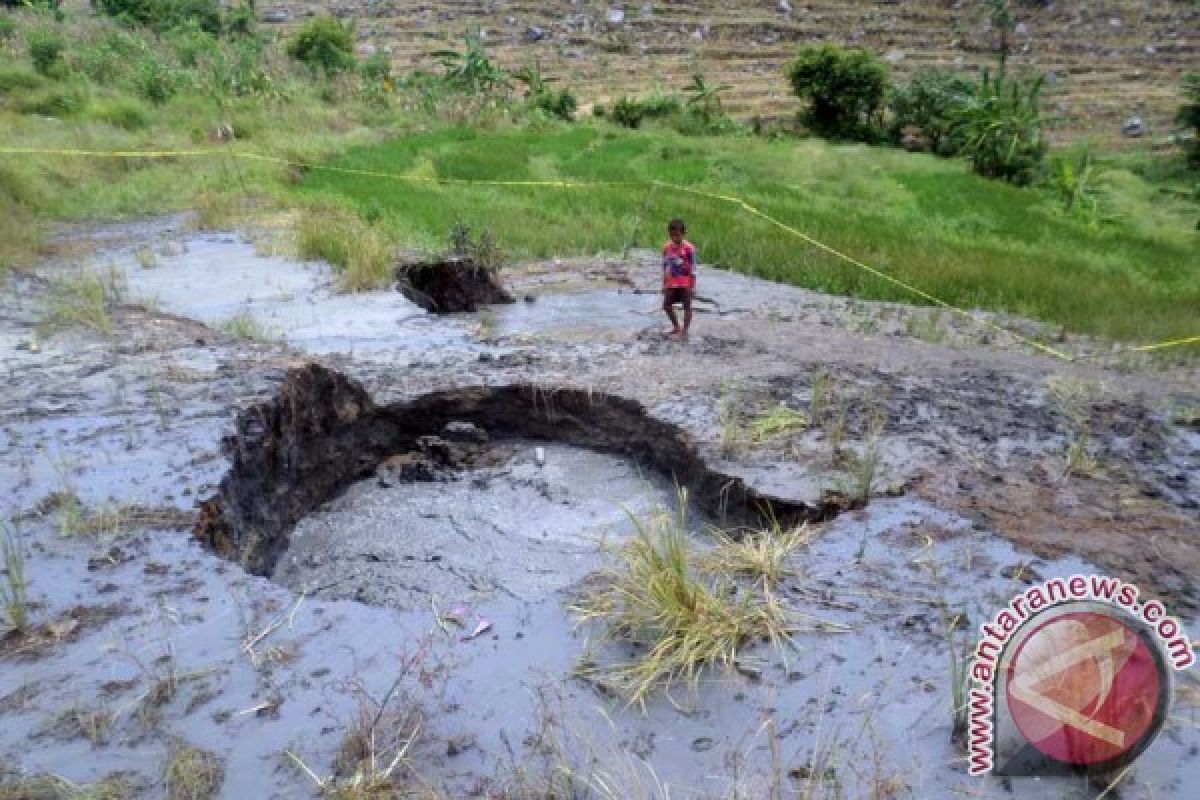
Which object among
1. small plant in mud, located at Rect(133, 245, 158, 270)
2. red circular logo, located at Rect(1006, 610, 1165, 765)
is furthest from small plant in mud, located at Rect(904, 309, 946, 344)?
small plant in mud, located at Rect(133, 245, 158, 270)

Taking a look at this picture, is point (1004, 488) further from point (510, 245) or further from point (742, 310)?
point (510, 245)

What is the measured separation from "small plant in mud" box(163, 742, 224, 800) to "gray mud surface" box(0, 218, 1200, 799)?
1.3 inches

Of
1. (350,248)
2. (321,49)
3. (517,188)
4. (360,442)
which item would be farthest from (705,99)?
(360,442)

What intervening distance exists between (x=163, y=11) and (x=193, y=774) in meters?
27.0

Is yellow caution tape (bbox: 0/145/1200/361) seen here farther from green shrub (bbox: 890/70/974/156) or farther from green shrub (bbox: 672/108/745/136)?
green shrub (bbox: 890/70/974/156)

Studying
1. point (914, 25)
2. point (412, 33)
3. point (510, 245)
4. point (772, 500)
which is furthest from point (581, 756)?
point (914, 25)

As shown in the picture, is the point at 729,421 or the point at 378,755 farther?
the point at 729,421

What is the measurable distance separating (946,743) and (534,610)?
141cm

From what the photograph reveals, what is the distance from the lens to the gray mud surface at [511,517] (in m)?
2.74

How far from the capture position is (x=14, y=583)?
129 inches

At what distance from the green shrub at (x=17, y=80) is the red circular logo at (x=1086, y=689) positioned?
1811 cm

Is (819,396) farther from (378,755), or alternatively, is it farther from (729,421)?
(378,755)

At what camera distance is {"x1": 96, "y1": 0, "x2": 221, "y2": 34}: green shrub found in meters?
24.8

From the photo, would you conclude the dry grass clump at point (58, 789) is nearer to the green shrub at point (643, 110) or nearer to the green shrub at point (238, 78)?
the green shrub at point (238, 78)
